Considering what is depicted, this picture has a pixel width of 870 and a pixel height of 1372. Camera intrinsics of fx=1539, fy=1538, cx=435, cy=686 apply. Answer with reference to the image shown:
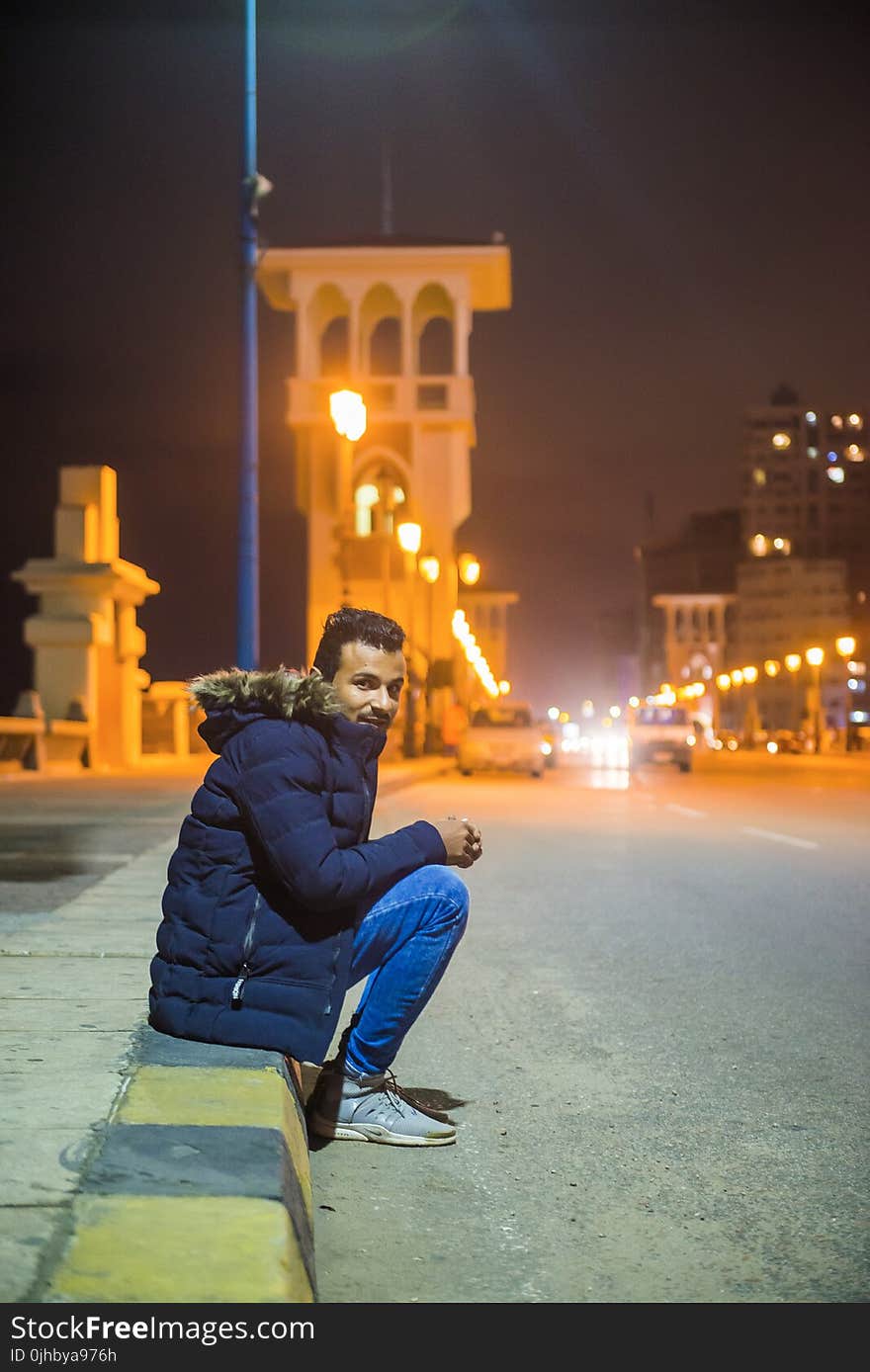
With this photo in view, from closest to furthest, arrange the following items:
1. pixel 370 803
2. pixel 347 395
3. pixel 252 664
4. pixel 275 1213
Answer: pixel 275 1213, pixel 370 803, pixel 252 664, pixel 347 395

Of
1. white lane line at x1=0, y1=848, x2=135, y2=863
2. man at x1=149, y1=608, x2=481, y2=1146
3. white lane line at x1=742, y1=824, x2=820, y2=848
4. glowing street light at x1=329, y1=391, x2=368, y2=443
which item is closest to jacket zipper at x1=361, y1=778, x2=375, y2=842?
man at x1=149, y1=608, x2=481, y2=1146

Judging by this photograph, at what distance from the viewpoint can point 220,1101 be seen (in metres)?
3.70

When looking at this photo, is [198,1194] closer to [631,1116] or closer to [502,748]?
[631,1116]

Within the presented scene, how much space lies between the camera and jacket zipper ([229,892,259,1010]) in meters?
4.05

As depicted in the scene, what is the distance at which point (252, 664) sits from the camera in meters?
16.6

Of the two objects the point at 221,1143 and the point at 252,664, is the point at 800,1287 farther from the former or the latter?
the point at 252,664

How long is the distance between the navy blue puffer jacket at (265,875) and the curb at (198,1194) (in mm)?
151

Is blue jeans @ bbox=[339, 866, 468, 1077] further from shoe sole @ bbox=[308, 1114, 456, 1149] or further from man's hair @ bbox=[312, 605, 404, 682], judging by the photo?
man's hair @ bbox=[312, 605, 404, 682]

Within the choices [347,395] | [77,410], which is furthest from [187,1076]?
[77,410]

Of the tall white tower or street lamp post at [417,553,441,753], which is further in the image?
the tall white tower

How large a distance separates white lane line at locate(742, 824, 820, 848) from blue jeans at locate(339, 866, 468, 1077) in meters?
10.5

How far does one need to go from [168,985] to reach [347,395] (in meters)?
18.9

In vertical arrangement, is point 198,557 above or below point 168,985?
above

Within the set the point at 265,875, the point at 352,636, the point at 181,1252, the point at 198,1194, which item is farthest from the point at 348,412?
the point at 181,1252
